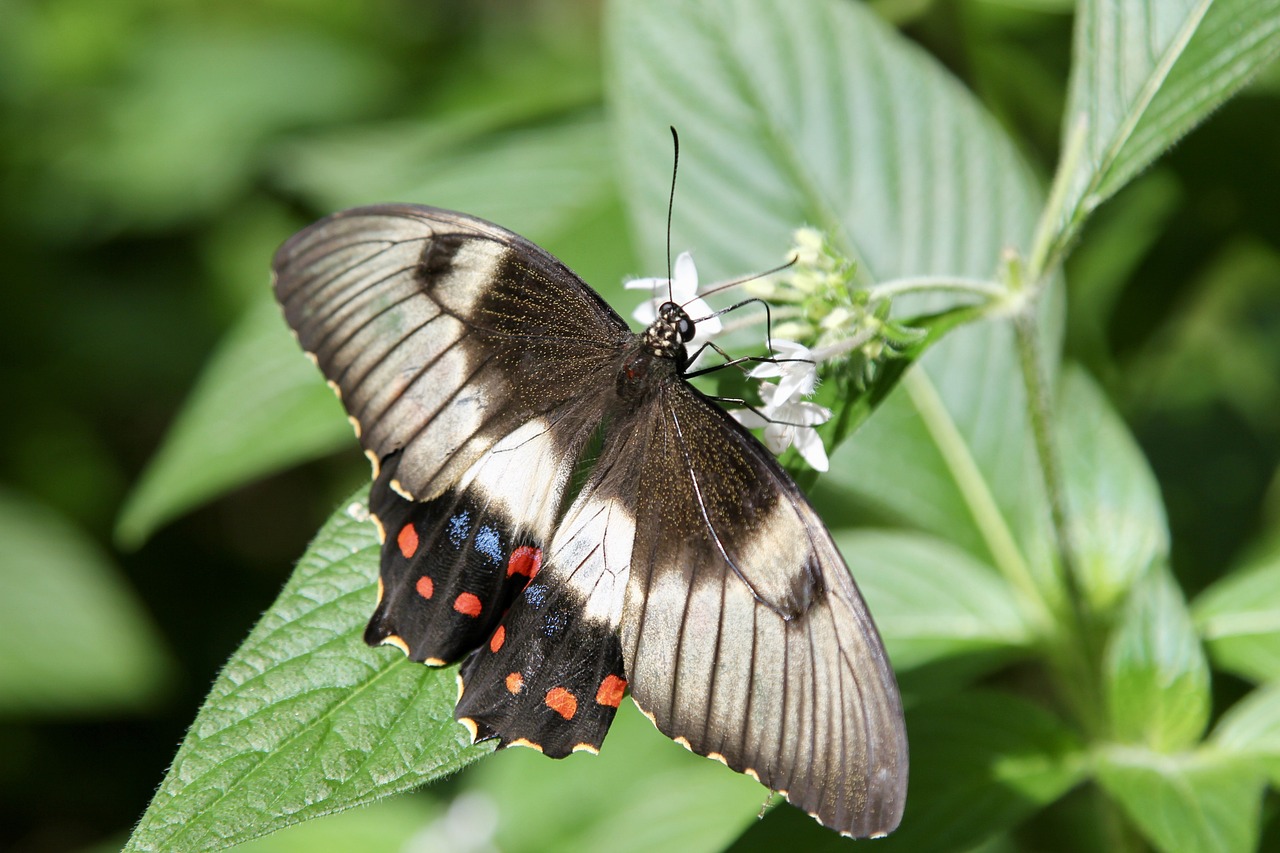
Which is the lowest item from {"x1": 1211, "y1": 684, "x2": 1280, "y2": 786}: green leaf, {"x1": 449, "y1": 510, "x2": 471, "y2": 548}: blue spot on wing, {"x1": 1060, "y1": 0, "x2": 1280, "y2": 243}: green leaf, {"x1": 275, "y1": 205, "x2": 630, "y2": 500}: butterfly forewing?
{"x1": 1211, "y1": 684, "x2": 1280, "y2": 786}: green leaf

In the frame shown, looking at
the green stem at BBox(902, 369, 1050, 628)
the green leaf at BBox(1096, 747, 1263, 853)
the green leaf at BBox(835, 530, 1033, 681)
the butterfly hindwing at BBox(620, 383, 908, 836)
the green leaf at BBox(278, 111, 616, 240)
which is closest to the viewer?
the butterfly hindwing at BBox(620, 383, 908, 836)

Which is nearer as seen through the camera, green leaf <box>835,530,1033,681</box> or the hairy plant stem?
the hairy plant stem

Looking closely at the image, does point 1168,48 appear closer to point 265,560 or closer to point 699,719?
point 699,719

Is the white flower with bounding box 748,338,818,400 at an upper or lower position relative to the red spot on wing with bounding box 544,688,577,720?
upper

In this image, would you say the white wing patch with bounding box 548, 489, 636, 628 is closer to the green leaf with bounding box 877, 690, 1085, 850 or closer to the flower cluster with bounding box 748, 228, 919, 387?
the flower cluster with bounding box 748, 228, 919, 387

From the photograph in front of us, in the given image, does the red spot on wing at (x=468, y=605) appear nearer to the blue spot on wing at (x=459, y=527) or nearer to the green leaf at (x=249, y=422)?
the blue spot on wing at (x=459, y=527)

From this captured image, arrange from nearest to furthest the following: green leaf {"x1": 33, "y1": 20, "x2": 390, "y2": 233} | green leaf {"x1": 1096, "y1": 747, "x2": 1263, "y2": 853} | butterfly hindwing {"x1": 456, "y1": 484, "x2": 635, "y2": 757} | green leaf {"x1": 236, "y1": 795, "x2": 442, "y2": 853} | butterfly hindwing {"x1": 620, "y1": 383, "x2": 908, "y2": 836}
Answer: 1. butterfly hindwing {"x1": 620, "y1": 383, "x2": 908, "y2": 836}
2. butterfly hindwing {"x1": 456, "y1": 484, "x2": 635, "y2": 757}
3. green leaf {"x1": 1096, "y1": 747, "x2": 1263, "y2": 853}
4. green leaf {"x1": 236, "y1": 795, "x2": 442, "y2": 853}
5. green leaf {"x1": 33, "y1": 20, "x2": 390, "y2": 233}

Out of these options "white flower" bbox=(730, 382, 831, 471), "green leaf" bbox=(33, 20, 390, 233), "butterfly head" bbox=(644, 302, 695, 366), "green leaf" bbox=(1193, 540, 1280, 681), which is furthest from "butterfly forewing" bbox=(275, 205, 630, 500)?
"green leaf" bbox=(33, 20, 390, 233)
